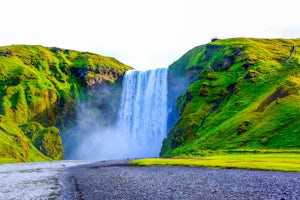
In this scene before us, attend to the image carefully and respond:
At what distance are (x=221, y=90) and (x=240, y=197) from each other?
119867 mm

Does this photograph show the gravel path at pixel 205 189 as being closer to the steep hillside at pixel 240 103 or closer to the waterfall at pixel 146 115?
the steep hillside at pixel 240 103

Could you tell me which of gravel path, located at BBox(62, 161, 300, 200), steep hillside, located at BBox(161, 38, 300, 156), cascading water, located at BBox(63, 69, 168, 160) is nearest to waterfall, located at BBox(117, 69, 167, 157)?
cascading water, located at BBox(63, 69, 168, 160)

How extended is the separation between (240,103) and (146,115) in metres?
66.3

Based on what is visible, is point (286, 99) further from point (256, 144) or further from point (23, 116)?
point (23, 116)

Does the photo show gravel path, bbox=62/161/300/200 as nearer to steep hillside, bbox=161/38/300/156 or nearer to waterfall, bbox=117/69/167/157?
steep hillside, bbox=161/38/300/156

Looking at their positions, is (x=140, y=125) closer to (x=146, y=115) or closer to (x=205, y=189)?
(x=146, y=115)

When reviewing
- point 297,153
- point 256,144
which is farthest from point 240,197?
point 256,144

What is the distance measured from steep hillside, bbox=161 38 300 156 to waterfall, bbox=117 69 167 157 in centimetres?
1024

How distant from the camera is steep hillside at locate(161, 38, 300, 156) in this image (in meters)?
96.0

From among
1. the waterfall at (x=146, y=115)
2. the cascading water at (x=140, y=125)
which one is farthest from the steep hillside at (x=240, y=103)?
the cascading water at (x=140, y=125)

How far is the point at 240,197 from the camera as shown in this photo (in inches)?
1184

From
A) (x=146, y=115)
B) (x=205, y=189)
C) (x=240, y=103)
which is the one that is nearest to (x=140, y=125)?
(x=146, y=115)

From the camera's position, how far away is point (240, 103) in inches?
4980

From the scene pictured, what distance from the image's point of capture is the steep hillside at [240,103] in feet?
315
